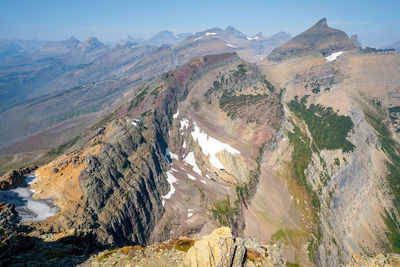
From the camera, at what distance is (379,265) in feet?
99.1

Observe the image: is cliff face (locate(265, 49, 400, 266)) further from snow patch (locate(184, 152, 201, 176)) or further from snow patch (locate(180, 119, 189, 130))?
snow patch (locate(180, 119, 189, 130))

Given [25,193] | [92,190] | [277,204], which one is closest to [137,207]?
[92,190]

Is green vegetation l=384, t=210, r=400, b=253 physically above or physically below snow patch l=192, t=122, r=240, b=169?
below

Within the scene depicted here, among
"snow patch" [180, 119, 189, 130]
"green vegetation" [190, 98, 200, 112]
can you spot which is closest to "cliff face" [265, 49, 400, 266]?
"snow patch" [180, 119, 189, 130]

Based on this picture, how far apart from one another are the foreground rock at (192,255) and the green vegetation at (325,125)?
122m

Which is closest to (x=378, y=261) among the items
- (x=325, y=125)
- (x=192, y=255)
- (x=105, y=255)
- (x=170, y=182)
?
(x=192, y=255)

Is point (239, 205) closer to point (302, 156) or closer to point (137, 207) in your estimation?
point (137, 207)

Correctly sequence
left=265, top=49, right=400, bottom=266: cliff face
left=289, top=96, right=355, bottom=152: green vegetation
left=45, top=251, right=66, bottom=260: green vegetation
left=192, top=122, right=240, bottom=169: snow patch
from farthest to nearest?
1. left=289, top=96, right=355, bottom=152: green vegetation
2. left=192, top=122, right=240, bottom=169: snow patch
3. left=265, top=49, right=400, bottom=266: cliff face
4. left=45, top=251, right=66, bottom=260: green vegetation

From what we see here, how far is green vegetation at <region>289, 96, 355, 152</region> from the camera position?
130 m

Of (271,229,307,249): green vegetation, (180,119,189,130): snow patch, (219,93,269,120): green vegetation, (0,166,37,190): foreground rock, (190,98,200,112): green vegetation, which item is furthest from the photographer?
(190,98,200,112): green vegetation

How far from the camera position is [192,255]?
27188mm

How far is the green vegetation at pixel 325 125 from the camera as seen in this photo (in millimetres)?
130250

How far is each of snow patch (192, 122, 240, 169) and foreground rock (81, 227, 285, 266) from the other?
3143 inches

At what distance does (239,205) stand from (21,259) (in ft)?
261
